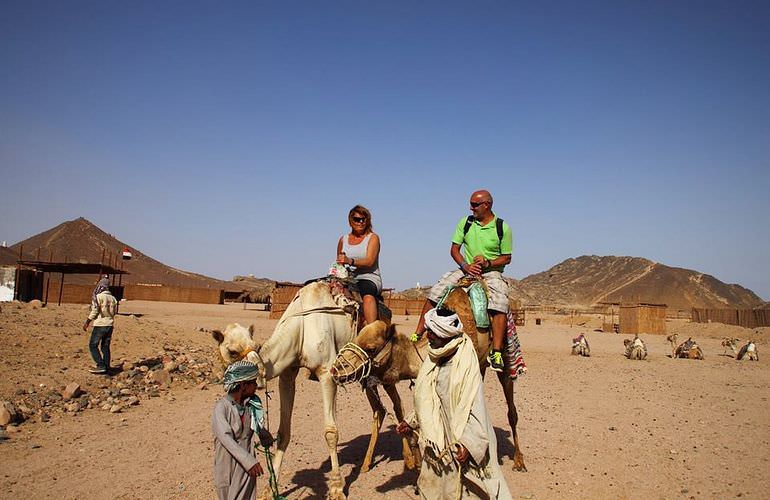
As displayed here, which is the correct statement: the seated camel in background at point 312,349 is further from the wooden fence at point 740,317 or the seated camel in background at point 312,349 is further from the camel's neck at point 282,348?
the wooden fence at point 740,317

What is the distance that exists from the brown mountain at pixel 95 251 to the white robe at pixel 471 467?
85.7m

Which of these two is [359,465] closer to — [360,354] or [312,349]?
[312,349]

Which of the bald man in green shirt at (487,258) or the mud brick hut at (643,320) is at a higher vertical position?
the bald man in green shirt at (487,258)

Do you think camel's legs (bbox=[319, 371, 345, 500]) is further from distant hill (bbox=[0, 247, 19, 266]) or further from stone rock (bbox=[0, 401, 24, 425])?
distant hill (bbox=[0, 247, 19, 266])

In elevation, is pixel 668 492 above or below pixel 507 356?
below

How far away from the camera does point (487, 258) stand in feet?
21.6

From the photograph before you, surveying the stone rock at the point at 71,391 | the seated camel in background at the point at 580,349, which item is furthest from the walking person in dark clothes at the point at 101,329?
the seated camel in background at the point at 580,349

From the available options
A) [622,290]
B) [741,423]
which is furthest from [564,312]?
[741,423]

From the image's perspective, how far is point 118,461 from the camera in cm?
699

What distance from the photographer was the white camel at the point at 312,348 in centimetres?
564

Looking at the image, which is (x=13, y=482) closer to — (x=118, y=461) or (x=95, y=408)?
(x=118, y=461)

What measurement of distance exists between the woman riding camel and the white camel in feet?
1.03

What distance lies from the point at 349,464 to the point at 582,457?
3384 mm

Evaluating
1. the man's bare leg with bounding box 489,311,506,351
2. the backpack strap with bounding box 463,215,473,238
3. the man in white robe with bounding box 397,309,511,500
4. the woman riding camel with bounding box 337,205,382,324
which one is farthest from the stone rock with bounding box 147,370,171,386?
the man in white robe with bounding box 397,309,511,500
